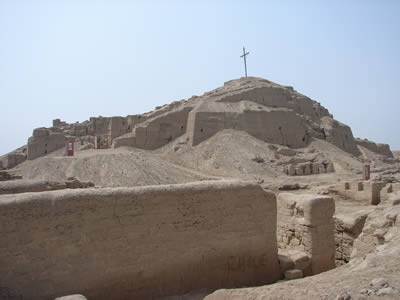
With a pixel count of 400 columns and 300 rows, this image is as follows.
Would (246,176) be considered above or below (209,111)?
below

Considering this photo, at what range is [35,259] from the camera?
4859 millimetres

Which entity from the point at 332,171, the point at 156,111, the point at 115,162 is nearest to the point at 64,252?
the point at 115,162

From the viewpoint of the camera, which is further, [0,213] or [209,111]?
[209,111]

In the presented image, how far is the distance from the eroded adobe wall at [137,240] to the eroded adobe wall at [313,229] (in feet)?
2.47

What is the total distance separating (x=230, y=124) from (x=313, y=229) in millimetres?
22557

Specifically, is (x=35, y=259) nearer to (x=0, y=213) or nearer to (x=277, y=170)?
(x=0, y=213)

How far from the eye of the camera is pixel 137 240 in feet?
18.1

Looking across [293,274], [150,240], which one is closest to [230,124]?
[293,274]

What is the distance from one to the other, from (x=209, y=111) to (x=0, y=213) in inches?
991

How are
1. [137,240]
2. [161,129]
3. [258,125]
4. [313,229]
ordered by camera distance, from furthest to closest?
[258,125] → [161,129] → [313,229] → [137,240]

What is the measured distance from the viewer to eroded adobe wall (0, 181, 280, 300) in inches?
191

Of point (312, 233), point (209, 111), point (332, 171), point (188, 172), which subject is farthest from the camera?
point (209, 111)

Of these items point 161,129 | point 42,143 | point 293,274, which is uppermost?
point 161,129

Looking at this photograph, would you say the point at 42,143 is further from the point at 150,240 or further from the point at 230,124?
the point at 150,240
